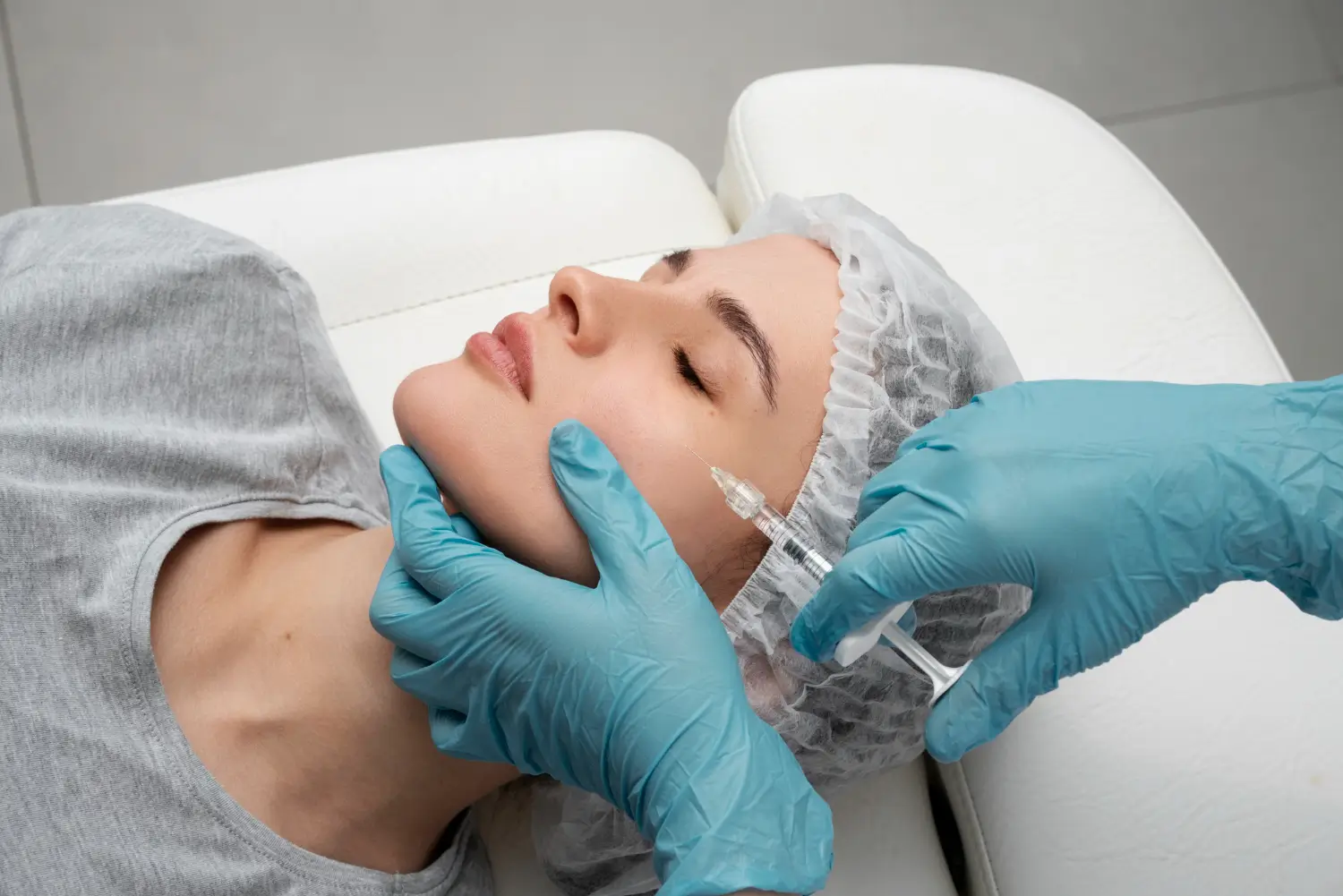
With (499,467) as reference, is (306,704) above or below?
below

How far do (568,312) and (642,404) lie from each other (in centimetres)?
15

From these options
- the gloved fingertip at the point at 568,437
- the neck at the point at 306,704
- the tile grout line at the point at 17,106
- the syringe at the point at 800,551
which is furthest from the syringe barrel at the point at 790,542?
the tile grout line at the point at 17,106

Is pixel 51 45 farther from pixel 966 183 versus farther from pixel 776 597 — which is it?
pixel 776 597

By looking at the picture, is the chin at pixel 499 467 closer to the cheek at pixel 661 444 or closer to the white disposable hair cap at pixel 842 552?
the cheek at pixel 661 444

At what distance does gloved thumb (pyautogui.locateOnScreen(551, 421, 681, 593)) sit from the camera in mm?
1076

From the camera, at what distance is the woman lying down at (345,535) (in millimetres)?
1118

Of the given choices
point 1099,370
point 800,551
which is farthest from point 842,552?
point 1099,370

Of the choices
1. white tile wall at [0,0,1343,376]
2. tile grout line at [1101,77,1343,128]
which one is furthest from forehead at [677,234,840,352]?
tile grout line at [1101,77,1343,128]

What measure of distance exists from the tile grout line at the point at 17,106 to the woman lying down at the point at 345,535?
1.33 metres

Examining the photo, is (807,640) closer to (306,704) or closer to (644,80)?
(306,704)

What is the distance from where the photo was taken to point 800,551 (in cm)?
114

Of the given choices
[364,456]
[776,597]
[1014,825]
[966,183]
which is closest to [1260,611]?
[1014,825]

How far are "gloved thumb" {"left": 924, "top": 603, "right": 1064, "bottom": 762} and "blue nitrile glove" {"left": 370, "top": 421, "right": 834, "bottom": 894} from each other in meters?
0.16

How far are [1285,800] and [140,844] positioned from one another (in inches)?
53.8
